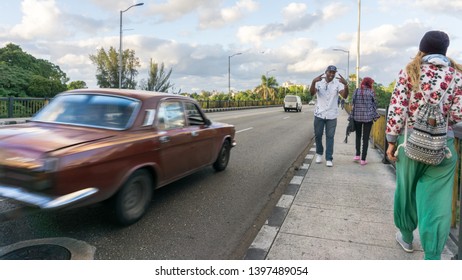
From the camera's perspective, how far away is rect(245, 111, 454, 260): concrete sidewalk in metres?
3.22

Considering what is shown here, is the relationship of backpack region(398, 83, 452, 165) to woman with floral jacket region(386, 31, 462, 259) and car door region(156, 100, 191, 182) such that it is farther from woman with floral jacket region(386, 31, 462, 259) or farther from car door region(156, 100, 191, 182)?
car door region(156, 100, 191, 182)

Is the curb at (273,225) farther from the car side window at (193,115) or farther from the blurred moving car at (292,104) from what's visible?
the blurred moving car at (292,104)

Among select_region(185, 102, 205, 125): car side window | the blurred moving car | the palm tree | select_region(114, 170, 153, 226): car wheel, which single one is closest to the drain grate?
select_region(114, 170, 153, 226): car wheel

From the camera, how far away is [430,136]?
8.74 ft

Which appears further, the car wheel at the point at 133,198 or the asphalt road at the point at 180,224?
the car wheel at the point at 133,198

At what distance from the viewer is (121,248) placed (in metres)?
3.27

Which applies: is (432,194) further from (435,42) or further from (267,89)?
(267,89)

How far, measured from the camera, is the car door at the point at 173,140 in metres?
4.31

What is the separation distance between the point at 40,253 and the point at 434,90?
349 cm

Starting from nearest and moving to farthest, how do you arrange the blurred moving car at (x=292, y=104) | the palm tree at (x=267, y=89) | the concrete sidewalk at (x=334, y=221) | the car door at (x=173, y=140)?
1. the concrete sidewalk at (x=334, y=221)
2. the car door at (x=173, y=140)
3. the blurred moving car at (x=292, y=104)
4. the palm tree at (x=267, y=89)

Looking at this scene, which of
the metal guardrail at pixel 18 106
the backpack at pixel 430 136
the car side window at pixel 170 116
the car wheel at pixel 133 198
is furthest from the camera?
the metal guardrail at pixel 18 106

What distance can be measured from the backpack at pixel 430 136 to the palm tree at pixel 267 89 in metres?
77.9

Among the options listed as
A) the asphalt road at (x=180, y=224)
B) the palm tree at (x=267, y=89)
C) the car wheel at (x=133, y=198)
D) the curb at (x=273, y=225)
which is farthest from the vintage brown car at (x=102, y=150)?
the palm tree at (x=267, y=89)

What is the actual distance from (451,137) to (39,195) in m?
3.42
